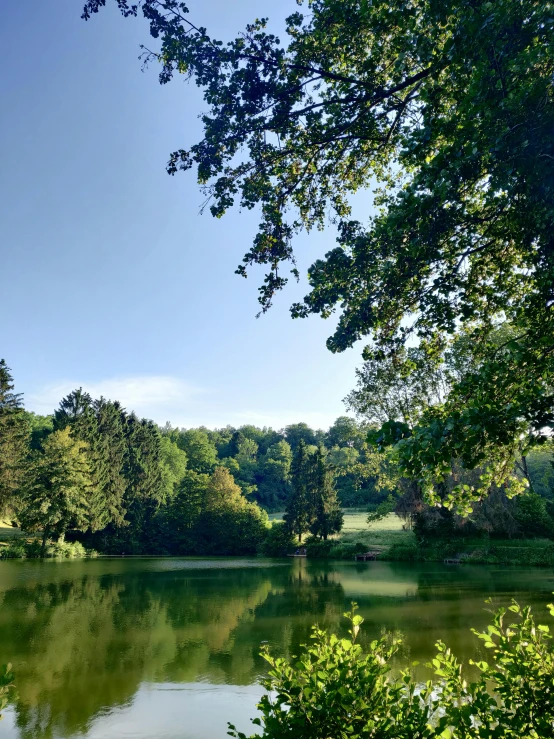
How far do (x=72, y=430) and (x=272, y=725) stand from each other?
48274 mm

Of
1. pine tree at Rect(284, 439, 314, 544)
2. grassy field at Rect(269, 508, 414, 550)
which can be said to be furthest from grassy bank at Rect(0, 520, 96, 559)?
grassy field at Rect(269, 508, 414, 550)

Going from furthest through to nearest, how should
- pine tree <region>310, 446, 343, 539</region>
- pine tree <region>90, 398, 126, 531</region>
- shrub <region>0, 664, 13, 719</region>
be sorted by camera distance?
pine tree <region>90, 398, 126, 531</region>, pine tree <region>310, 446, 343, 539</region>, shrub <region>0, 664, 13, 719</region>

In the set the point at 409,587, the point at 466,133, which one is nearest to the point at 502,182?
the point at 466,133

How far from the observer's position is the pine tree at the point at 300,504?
152ft

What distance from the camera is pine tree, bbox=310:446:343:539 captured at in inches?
1758

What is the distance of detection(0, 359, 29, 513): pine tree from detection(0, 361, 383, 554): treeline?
0.26 feet

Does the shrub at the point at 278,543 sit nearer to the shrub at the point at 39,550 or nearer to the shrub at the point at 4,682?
the shrub at the point at 39,550

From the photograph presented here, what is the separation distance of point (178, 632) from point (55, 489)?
3097 cm

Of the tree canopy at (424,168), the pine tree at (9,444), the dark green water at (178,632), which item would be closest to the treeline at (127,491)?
the pine tree at (9,444)

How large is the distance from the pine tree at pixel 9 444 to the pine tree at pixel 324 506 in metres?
26.5

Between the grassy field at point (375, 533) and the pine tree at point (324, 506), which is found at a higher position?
the pine tree at point (324, 506)

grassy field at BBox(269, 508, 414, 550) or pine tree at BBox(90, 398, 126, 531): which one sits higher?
pine tree at BBox(90, 398, 126, 531)

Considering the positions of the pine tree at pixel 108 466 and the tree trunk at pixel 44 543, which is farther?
the pine tree at pixel 108 466

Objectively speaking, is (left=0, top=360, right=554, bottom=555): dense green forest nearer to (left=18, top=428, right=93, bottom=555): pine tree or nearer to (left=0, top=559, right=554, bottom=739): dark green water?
(left=18, top=428, right=93, bottom=555): pine tree
